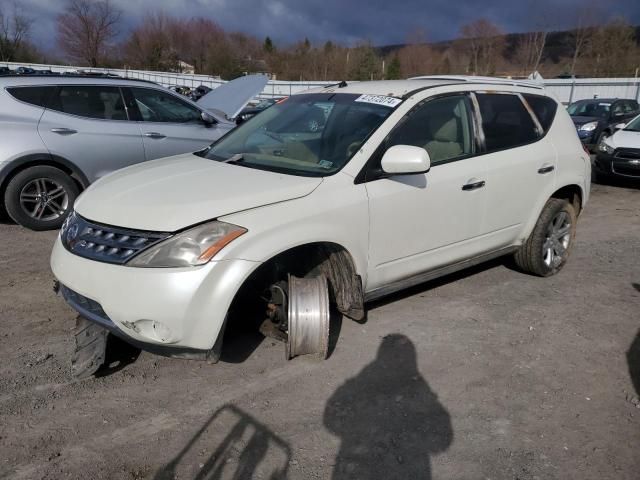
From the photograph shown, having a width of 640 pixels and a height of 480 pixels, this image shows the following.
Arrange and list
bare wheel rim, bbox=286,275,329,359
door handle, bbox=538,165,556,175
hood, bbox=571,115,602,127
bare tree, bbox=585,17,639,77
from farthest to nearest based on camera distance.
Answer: bare tree, bbox=585,17,639,77
hood, bbox=571,115,602,127
door handle, bbox=538,165,556,175
bare wheel rim, bbox=286,275,329,359

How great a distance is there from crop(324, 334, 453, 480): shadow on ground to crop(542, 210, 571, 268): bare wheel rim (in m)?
2.07

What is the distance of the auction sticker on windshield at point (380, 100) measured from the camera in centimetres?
364

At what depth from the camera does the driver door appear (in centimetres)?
344

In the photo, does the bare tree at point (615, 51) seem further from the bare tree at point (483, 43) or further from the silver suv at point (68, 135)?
the silver suv at point (68, 135)

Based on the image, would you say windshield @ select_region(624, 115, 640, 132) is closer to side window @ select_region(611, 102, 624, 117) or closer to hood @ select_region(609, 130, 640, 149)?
hood @ select_region(609, 130, 640, 149)

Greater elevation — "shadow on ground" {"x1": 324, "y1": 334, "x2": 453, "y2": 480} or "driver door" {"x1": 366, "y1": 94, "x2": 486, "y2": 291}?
"driver door" {"x1": 366, "y1": 94, "x2": 486, "y2": 291}

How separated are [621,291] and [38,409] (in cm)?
454

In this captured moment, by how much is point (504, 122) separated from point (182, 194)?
2657 millimetres

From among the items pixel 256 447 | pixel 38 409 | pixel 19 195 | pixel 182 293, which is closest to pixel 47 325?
pixel 38 409

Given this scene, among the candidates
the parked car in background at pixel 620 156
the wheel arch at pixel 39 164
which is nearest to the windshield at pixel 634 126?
the parked car in background at pixel 620 156

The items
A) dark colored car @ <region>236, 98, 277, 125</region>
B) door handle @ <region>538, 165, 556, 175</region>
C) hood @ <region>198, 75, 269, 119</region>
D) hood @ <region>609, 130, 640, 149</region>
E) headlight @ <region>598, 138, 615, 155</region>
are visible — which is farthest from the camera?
headlight @ <region>598, 138, 615, 155</region>

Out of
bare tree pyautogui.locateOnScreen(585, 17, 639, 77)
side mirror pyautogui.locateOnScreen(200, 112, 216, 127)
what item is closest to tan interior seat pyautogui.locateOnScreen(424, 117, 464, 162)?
side mirror pyautogui.locateOnScreen(200, 112, 216, 127)

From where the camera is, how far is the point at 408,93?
3.74 m

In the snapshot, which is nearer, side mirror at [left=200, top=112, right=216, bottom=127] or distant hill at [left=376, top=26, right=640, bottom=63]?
side mirror at [left=200, top=112, right=216, bottom=127]
